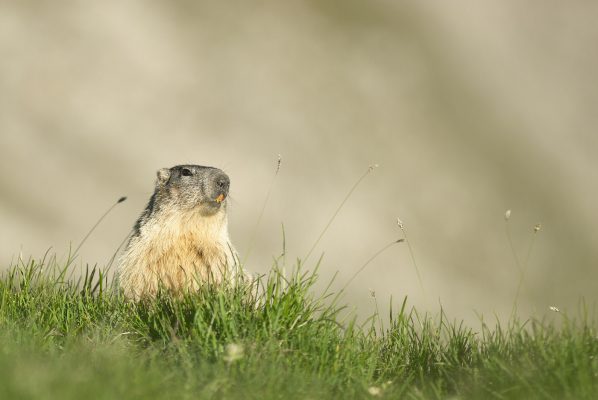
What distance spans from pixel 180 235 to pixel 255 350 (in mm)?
2584

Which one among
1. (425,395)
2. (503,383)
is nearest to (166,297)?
(425,395)

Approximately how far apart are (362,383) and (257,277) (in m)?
1.41

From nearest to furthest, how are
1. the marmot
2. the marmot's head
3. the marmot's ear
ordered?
the marmot
the marmot's head
the marmot's ear

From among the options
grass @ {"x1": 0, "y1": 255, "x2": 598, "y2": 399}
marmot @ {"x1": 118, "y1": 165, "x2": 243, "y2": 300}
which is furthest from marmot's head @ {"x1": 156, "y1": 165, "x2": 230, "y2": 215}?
grass @ {"x1": 0, "y1": 255, "x2": 598, "y2": 399}

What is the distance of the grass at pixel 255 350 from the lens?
14.0ft

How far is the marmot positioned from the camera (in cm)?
689

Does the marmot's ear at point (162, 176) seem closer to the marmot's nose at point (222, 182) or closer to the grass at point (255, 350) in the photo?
the marmot's nose at point (222, 182)

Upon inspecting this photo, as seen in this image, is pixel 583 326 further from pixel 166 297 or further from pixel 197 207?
pixel 197 207

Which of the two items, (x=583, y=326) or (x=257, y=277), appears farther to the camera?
(x=257, y=277)

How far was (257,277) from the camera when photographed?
19.2 feet

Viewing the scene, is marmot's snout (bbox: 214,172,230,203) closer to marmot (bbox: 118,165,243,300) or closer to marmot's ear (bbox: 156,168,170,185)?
marmot (bbox: 118,165,243,300)

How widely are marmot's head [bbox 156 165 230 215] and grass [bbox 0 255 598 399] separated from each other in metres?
1.53

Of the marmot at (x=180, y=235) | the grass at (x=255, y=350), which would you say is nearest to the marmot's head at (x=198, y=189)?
the marmot at (x=180, y=235)

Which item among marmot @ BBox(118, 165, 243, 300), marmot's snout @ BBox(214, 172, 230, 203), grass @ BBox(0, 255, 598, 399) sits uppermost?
marmot's snout @ BBox(214, 172, 230, 203)
